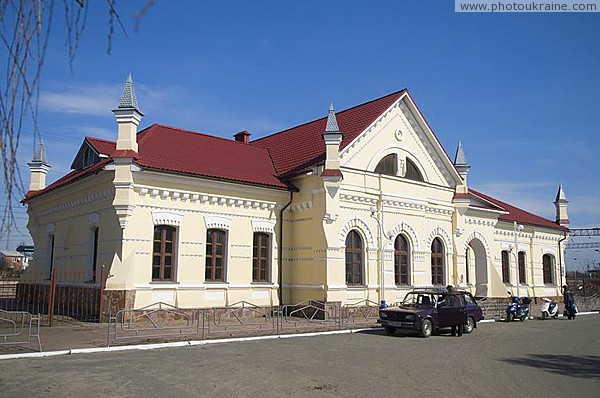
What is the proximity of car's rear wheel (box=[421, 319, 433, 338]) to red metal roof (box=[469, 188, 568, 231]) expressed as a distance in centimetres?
1914

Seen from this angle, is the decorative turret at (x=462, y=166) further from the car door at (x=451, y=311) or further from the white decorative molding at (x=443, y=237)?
the car door at (x=451, y=311)

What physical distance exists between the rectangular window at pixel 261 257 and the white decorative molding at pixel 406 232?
19.7 ft

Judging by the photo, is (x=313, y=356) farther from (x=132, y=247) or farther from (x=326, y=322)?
(x=132, y=247)

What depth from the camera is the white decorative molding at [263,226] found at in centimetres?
2314

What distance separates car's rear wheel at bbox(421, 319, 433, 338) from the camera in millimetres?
17817

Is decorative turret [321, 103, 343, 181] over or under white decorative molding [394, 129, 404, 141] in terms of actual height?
under

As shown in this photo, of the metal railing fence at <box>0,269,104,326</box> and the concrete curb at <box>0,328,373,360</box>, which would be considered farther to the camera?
the metal railing fence at <box>0,269,104,326</box>

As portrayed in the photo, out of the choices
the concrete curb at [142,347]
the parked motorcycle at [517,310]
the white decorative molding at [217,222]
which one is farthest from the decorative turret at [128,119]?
the parked motorcycle at [517,310]

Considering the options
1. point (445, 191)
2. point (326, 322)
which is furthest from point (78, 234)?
point (445, 191)

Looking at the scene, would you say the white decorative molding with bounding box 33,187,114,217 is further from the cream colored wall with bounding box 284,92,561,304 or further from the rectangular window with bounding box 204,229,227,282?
the cream colored wall with bounding box 284,92,561,304

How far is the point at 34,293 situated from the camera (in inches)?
995

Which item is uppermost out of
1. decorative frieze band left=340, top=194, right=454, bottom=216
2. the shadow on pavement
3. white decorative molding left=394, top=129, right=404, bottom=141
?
white decorative molding left=394, top=129, right=404, bottom=141

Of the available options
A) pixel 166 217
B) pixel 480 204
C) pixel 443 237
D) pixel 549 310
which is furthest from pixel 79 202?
pixel 549 310

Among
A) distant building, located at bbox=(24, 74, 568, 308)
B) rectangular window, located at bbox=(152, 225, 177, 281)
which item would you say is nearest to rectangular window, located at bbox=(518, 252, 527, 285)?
distant building, located at bbox=(24, 74, 568, 308)
